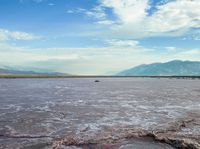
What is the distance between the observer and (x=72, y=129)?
77.7 ft

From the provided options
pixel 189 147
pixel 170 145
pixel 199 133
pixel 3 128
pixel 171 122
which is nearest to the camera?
pixel 189 147

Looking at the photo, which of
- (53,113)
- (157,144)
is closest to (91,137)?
(157,144)

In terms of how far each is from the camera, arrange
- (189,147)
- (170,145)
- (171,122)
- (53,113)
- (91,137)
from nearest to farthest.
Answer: (189,147) → (170,145) → (91,137) → (171,122) → (53,113)

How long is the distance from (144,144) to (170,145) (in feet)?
6.33

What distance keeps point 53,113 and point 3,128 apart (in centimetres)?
1023

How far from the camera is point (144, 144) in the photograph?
18359 millimetres

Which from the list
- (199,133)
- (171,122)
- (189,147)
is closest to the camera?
(189,147)

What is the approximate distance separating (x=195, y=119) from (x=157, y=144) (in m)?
12.5

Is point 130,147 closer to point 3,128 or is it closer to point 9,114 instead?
point 3,128

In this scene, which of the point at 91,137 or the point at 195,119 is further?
the point at 195,119

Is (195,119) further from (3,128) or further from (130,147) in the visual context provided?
(3,128)

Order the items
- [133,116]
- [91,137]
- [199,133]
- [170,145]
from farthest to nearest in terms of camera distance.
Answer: [133,116], [199,133], [91,137], [170,145]

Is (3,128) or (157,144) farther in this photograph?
(3,128)

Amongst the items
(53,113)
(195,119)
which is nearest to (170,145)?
(195,119)
